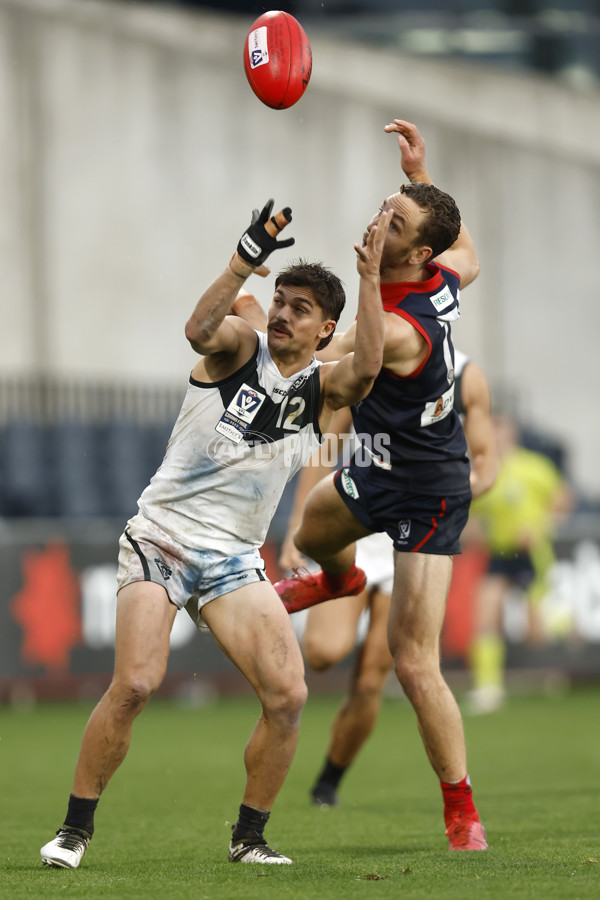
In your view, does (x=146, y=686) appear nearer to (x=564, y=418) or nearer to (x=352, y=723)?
(x=352, y=723)

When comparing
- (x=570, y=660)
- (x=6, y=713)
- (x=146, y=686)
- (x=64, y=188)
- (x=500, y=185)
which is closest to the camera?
(x=146, y=686)

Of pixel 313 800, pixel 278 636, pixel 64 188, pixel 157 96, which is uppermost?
pixel 157 96

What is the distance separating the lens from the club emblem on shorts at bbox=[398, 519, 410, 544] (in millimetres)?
5828

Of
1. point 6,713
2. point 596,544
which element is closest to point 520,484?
point 596,544

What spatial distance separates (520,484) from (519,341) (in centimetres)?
758

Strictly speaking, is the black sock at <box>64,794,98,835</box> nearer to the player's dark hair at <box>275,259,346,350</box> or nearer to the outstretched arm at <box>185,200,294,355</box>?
the outstretched arm at <box>185,200,294,355</box>

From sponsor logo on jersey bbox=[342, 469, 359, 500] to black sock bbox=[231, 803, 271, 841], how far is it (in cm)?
138

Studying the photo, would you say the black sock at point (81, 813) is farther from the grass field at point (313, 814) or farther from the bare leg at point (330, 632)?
the bare leg at point (330, 632)

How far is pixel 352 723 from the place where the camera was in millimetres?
7316

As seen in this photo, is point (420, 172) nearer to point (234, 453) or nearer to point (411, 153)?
point (411, 153)

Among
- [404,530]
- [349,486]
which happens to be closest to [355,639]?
[349,486]

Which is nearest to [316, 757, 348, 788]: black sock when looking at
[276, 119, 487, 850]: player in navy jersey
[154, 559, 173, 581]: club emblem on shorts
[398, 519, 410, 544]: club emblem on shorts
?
[276, 119, 487, 850]: player in navy jersey

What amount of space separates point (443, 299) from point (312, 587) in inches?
62.3

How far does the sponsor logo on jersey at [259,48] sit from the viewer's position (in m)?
6.01
